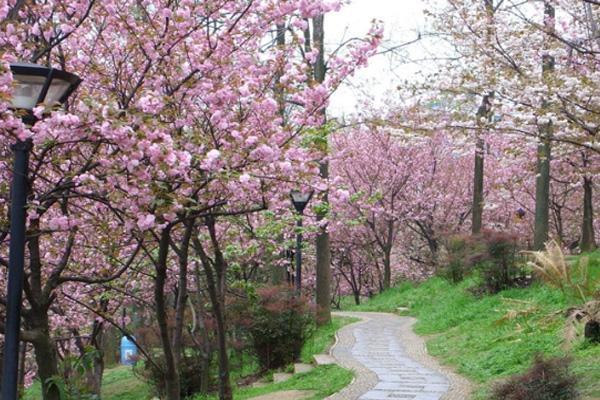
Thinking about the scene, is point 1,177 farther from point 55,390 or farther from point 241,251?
point 241,251

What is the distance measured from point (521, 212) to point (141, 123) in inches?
912

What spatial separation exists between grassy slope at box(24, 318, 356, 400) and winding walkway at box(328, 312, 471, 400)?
0.81 feet

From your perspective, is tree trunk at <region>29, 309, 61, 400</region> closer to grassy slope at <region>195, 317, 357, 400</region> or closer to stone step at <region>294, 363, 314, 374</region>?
grassy slope at <region>195, 317, 357, 400</region>

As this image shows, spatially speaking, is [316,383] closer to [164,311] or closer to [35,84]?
[164,311]

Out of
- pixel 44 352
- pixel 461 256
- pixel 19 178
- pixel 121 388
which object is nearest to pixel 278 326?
pixel 44 352

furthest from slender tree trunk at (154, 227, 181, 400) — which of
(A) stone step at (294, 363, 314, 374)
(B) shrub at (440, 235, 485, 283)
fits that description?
(B) shrub at (440, 235, 485, 283)

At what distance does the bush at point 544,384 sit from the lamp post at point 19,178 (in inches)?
163

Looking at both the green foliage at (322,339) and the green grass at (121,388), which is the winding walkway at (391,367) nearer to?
the green foliage at (322,339)

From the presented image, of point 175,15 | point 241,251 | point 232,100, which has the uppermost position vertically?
point 175,15

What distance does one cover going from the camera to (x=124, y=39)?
7.21 meters

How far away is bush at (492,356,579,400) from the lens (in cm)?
615

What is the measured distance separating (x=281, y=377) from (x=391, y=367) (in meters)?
1.81

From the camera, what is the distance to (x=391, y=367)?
1039 cm

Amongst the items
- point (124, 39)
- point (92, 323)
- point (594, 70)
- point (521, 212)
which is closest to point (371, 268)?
point (521, 212)
